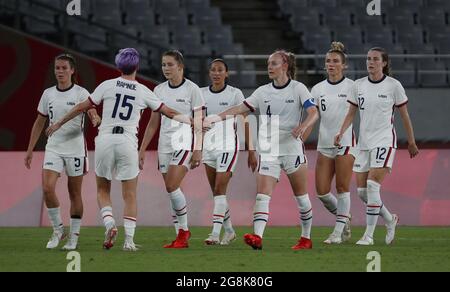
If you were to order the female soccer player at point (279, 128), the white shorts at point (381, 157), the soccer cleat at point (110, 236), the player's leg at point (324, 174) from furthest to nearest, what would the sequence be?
the player's leg at point (324, 174)
the white shorts at point (381, 157)
the female soccer player at point (279, 128)
the soccer cleat at point (110, 236)

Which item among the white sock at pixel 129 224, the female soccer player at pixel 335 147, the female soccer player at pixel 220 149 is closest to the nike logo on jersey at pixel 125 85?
the white sock at pixel 129 224

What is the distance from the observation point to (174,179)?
1463cm

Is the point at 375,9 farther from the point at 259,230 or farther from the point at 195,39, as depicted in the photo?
the point at 259,230

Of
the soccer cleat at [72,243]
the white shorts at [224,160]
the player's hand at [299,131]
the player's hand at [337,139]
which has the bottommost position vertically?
the soccer cleat at [72,243]

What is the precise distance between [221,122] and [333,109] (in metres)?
1.37

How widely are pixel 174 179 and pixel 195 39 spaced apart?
12220 millimetres

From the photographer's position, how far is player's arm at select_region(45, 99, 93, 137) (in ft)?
44.1

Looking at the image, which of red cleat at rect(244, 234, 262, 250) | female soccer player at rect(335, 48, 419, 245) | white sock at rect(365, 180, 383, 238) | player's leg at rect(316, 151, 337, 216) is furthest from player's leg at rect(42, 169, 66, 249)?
white sock at rect(365, 180, 383, 238)

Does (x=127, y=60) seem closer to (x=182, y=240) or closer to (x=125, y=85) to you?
(x=125, y=85)

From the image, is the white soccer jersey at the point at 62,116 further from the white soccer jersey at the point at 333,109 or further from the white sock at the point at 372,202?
the white sock at the point at 372,202

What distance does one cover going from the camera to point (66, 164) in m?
14.3

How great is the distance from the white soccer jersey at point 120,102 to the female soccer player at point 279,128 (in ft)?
3.58

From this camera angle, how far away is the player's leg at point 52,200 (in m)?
14.2
